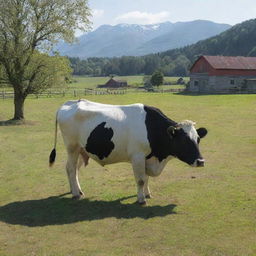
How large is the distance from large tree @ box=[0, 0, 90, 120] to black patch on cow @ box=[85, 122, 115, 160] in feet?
56.6

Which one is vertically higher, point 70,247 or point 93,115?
point 93,115

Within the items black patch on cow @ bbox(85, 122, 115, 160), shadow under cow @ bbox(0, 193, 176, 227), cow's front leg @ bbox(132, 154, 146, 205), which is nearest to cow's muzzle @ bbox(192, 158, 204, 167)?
shadow under cow @ bbox(0, 193, 176, 227)

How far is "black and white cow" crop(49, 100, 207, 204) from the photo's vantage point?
30.7 ft

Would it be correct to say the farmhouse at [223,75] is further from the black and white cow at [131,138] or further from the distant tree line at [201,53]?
the distant tree line at [201,53]

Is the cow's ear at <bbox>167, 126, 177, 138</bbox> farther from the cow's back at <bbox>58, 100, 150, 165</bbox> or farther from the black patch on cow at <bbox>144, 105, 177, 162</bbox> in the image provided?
the cow's back at <bbox>58, 100, 150, 165</bbox>

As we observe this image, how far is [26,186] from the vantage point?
11.4m

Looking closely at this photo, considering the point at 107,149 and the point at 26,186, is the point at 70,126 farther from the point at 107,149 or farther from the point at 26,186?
the point at 26,186

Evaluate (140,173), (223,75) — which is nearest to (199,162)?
(140,173)

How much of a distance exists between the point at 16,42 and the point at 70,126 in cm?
1710

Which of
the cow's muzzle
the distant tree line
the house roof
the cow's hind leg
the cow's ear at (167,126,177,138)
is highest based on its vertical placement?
the distant tree line

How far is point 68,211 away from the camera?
924cm

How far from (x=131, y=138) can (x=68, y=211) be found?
232 cm

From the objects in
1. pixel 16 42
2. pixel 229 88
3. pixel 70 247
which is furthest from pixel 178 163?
pixel 229 88

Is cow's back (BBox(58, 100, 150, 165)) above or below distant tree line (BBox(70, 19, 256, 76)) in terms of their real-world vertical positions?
below
